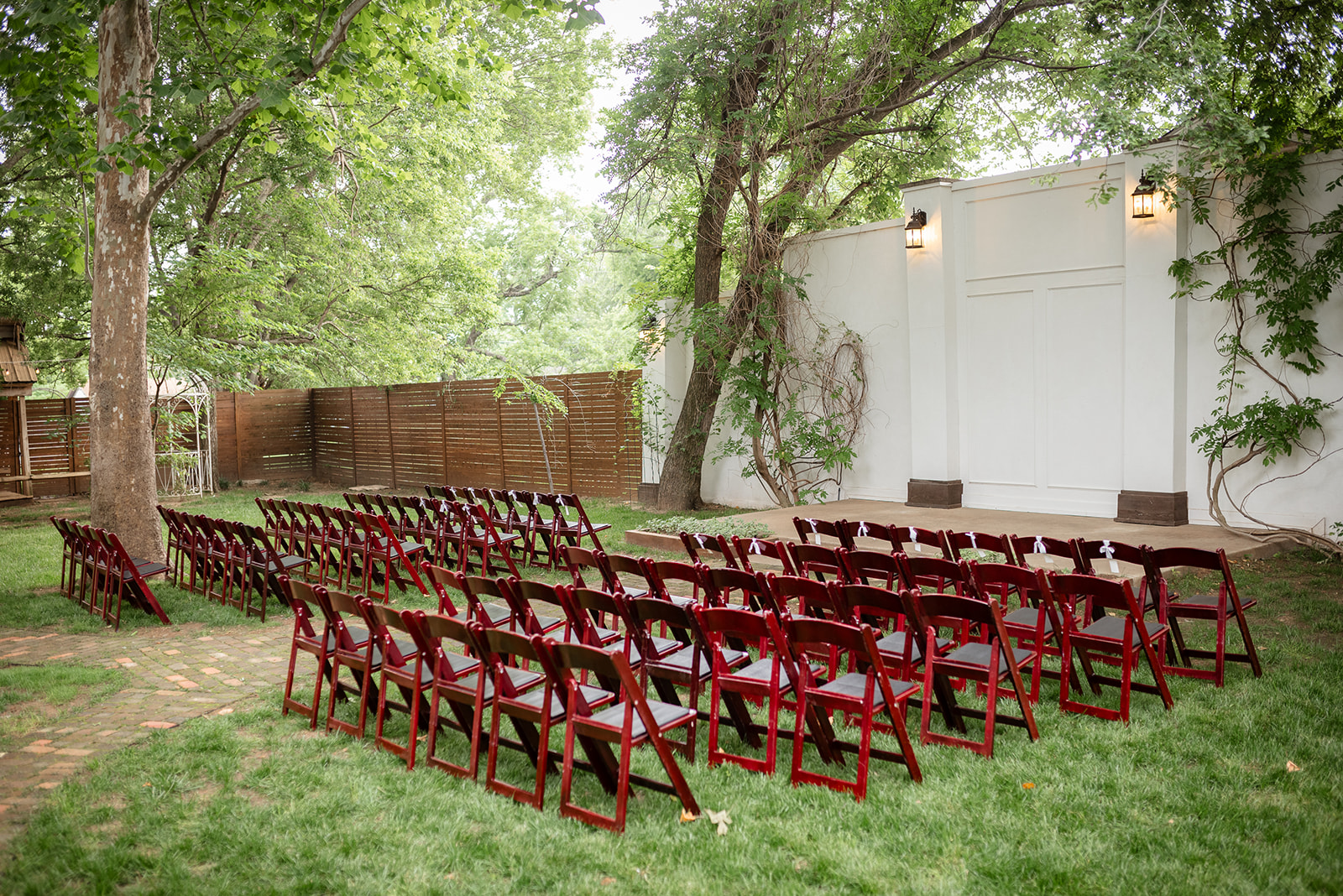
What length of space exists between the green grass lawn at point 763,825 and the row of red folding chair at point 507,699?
0.37 feet

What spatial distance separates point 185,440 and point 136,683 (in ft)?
39.0

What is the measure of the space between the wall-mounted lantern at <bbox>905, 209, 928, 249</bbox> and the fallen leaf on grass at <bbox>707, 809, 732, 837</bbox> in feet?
25.6

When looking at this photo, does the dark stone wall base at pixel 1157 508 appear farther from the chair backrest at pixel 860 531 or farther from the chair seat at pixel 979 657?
the chair seat at pixel 979 657

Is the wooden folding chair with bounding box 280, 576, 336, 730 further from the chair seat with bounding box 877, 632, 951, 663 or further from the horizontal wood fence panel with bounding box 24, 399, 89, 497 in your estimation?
the horizontal wood fence panel with bounding box 24, 399, 89, 497

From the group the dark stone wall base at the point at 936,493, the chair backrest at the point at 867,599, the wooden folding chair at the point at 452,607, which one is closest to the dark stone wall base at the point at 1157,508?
the dark stone wall base at the point at 936,493

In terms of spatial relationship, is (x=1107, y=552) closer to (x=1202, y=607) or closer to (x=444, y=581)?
(x=1202, y=607)

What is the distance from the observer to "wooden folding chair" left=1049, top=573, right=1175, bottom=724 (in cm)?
397

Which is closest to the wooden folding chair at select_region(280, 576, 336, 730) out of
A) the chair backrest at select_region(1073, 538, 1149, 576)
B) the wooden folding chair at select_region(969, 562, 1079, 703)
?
the wooden folding chair at select_region(969, 562, 1079, 703)

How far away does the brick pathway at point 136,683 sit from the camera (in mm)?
3816

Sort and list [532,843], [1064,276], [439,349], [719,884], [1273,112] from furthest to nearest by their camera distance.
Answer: [439,349]
[1064,276]
[1273,112]
[532,843]
[719,884]

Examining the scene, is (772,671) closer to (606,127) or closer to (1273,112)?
(1273,112)

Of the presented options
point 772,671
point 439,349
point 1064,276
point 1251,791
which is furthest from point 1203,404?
point 439,349

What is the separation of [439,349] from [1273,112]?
11634 millimetres

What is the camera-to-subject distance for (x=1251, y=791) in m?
3.26
